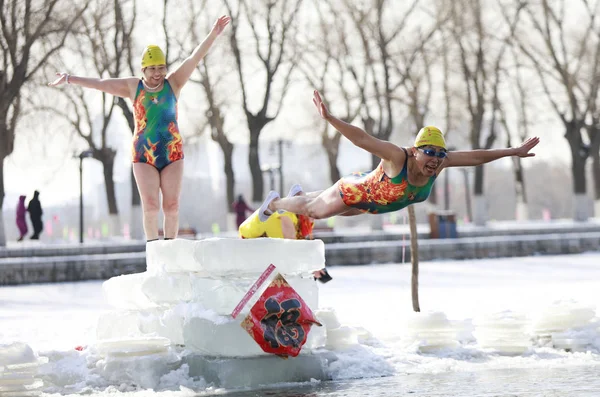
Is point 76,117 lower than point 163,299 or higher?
higher

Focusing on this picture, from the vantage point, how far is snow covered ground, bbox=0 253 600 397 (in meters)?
9.70

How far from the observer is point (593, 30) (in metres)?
47.3

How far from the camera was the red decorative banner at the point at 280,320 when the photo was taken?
10016 mm

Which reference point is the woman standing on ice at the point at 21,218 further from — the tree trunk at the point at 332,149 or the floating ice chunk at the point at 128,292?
the floating ice chunk at the point at 128,292

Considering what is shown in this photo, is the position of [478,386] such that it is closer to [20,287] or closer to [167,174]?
[167,174]

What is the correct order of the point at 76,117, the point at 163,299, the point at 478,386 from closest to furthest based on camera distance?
the point at 478,386, the point at 163,299, the point at 76,117

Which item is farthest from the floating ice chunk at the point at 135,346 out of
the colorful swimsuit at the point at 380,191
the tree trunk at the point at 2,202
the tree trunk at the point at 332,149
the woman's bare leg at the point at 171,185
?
the tree trunk at the point at 332,149

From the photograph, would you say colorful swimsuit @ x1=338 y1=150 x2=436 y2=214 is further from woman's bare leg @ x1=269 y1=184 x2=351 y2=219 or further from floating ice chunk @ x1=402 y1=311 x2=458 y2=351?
floating ice chunk @ x1=402 y1=311 x2=458 y2=351

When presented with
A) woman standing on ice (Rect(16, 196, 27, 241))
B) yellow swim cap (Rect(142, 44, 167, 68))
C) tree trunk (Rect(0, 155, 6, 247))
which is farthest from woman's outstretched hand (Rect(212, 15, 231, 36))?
woman standing on ice (Rect(16, 196, 27, 241))

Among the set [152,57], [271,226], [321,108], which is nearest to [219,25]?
[152,57]

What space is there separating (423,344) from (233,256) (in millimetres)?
2687

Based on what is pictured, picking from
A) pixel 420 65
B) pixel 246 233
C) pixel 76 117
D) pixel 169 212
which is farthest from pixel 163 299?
pixel 420 65

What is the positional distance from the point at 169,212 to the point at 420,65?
3699 cm

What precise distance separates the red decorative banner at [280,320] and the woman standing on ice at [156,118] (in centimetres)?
140
